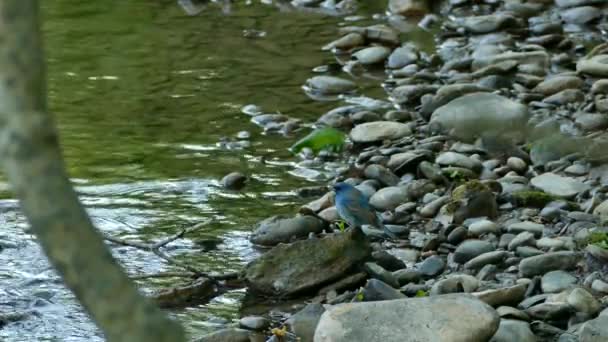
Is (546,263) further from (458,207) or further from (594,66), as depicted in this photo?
(594,66)

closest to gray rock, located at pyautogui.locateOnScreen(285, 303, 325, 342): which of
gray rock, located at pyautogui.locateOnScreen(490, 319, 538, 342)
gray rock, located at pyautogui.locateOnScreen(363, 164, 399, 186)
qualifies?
gray rock, located at pyautogui.locateOnScreen(490, 319, 538, 342)

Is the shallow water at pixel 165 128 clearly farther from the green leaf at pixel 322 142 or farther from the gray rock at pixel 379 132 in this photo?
the gray rock at pixel 379 132

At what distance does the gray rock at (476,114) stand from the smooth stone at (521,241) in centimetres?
52

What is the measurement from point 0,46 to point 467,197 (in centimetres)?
508

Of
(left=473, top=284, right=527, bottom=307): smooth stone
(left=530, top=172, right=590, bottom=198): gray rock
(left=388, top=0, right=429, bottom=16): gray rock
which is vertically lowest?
(left=388, top=0, right=429, bottom=16): gray rock

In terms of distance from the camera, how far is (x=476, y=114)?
405 cm

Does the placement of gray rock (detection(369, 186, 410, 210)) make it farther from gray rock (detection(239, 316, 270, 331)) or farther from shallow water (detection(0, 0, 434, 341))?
gray rock (detection(239, 316, 270, 331))

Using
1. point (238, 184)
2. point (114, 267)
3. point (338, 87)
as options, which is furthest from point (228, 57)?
point (114, 267)

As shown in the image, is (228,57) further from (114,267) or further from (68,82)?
(114,267)

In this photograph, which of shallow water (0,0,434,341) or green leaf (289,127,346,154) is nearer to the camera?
shallow water (0,0,434,341)

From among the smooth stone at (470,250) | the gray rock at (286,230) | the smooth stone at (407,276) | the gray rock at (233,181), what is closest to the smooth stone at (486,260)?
the smooth stone at (470,250)

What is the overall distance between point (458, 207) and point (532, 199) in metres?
0.37

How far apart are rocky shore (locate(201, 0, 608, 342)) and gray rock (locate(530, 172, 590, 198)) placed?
1cm

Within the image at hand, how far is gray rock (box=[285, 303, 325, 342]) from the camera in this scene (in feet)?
16.5
